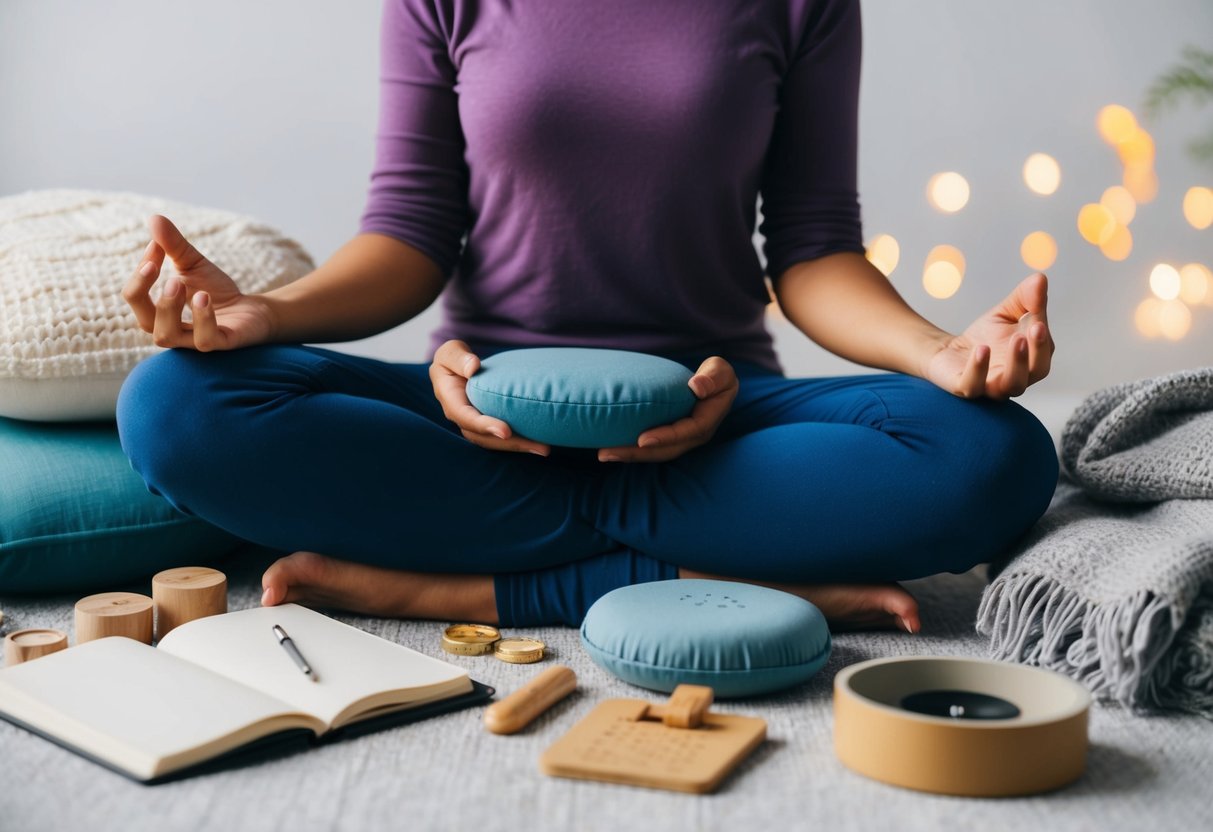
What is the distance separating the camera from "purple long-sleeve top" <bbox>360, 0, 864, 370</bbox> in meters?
1.39

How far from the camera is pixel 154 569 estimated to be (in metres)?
1.34

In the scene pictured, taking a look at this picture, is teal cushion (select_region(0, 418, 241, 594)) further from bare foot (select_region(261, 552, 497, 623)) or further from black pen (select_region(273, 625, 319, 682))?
black pen (select_region(273, 625, 319, 682))

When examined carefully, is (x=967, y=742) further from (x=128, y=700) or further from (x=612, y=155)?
(x=612, y=155)

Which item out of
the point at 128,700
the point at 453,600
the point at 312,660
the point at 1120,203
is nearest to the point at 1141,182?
the point at 1120,203

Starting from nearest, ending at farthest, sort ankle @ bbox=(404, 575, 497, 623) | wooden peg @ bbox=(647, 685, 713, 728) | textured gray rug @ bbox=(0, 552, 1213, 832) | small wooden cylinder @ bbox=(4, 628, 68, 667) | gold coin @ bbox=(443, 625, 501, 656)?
textured gray rug @ bbox=(0, 552, 1213, 832) < wooden peg @ bbox=(647, 685, 713, 728) < small wooden cylinder @ bbox=(4, 628, 68, 667) < gold coin @ bbox=(443, 625, 501, 656) < ankle @ bbox=(404, 575, 497, 623)

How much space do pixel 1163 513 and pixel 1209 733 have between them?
318mm

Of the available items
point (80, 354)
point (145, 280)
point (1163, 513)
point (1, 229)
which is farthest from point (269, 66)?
point (1163, 513)

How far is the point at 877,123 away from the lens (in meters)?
2.54

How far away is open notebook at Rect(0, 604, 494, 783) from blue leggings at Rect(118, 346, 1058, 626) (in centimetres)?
16

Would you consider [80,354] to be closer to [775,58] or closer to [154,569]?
[154,569]

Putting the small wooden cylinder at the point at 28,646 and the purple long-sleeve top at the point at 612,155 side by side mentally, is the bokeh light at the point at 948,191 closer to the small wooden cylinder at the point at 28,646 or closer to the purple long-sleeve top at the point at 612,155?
the purple long-sleeve top at the point at 612,155

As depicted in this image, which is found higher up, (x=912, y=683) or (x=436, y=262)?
(x=436, y=262)

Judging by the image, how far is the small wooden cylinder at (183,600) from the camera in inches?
45.4

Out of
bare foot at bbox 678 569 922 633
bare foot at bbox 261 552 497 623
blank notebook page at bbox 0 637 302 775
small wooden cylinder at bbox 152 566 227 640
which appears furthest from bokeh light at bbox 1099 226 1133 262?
blank notebook page at bbox 0 637 302 775
